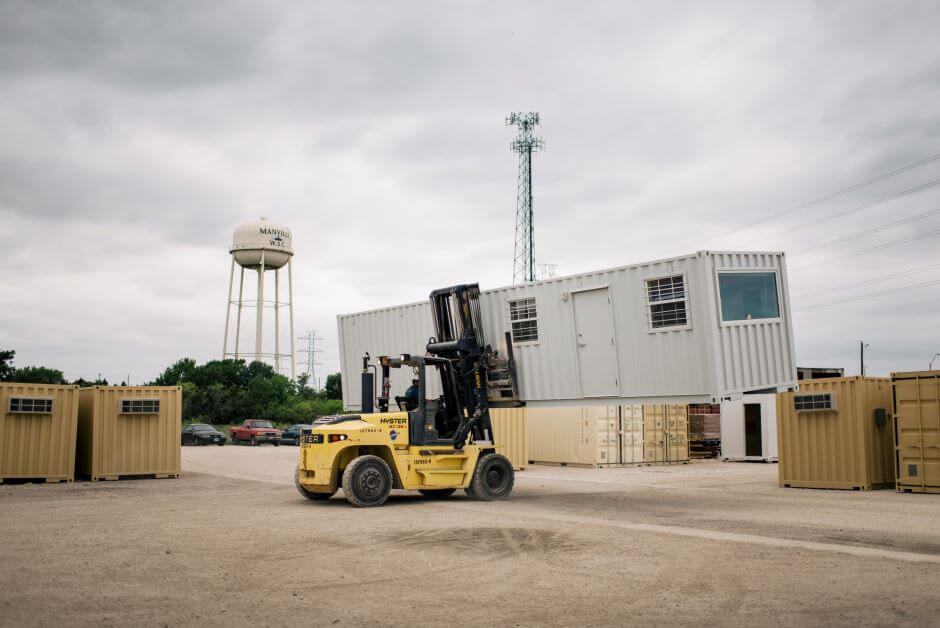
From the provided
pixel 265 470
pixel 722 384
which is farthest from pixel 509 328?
pixel 265 470

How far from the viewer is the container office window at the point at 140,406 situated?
68.0ft

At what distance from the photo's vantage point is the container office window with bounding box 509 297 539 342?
14.9 m

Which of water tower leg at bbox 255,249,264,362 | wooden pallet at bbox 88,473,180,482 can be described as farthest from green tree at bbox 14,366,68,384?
wooden pallet at bbox 88,473,180,482

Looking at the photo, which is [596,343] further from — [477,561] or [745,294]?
[477,561]

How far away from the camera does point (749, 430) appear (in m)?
25.4

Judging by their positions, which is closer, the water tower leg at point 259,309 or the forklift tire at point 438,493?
the forklift tire at point 438,493

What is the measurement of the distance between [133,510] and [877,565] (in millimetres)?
11104

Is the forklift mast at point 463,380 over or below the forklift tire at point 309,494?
over

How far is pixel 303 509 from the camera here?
13891 mm

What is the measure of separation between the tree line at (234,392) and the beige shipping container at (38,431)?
3771 centimetres

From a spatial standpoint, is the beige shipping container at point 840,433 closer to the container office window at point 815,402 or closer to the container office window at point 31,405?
the container office window at point 815,402

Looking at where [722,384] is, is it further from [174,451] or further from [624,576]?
[174,451]

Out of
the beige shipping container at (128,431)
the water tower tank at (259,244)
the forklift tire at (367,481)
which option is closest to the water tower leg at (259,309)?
the water tower tank at (259,244)

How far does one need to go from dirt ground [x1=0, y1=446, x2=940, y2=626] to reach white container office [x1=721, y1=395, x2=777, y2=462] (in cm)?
871
